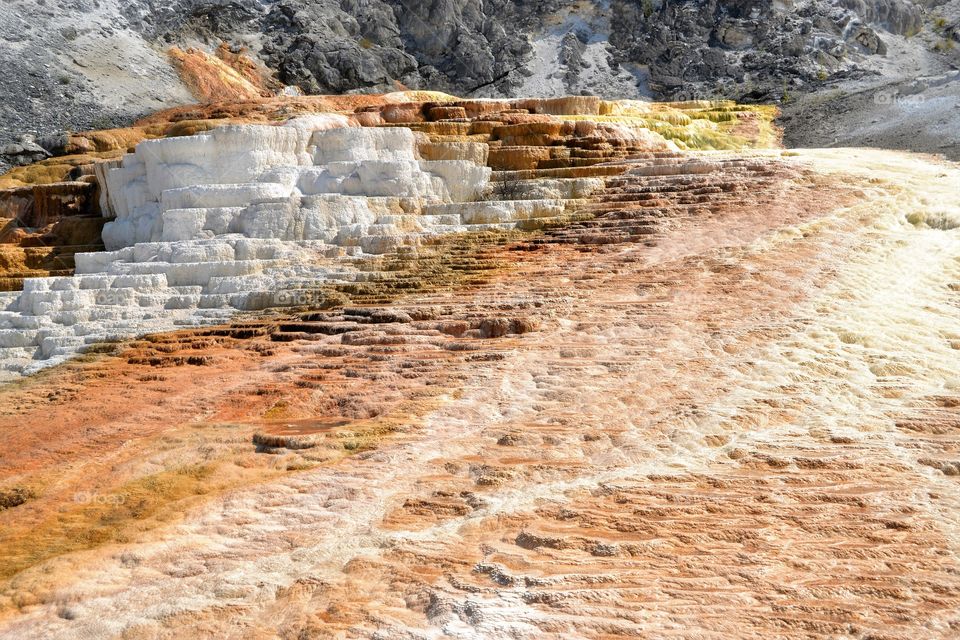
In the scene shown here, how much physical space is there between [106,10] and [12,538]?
24538 mm

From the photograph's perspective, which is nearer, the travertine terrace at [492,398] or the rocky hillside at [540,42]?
the travertine terrace at [492,398]

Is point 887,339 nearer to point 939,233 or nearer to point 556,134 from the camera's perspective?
point 939,233

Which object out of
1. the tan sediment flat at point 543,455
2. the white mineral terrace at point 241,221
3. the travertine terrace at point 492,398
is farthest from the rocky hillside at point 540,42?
the tan sediment flat at point 543,455

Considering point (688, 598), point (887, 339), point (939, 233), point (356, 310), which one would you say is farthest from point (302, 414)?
point (939, 233)

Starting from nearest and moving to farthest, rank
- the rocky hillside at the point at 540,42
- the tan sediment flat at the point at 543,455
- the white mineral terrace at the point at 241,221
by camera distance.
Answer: the tan sediment flat at the point at 543,455
the white mineral terrace at the point at 241,221
the rocky hillside at the point at 540,42

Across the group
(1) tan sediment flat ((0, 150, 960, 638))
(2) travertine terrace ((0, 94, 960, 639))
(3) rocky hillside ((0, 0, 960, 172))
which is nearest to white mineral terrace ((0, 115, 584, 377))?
(2) travertine terrace ((0, 94, 960, 639))

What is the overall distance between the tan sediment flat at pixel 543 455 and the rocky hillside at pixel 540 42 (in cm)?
1775

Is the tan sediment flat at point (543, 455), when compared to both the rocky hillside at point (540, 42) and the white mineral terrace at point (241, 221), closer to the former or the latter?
the white mineral terrace at point (241, 221)

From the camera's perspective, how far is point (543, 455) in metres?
5.54

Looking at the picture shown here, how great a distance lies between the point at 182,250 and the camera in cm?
994

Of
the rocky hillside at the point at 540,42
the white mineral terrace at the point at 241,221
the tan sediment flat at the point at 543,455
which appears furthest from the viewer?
the rocky hillside at the point at 540,42

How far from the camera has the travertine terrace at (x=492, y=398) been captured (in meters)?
4.07

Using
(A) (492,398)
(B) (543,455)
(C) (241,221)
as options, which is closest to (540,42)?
(C) (241,221)

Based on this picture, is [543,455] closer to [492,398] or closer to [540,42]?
[492,398]
